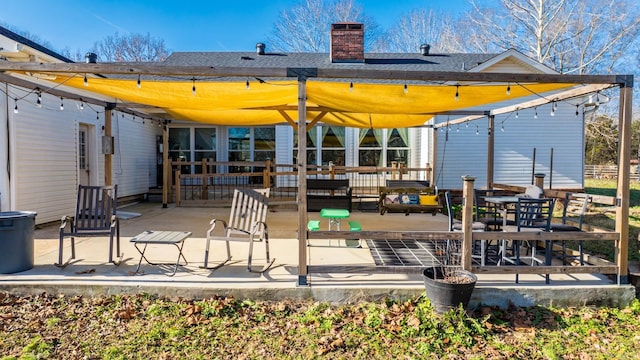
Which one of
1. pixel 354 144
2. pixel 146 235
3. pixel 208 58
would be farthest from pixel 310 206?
pixel 208 58

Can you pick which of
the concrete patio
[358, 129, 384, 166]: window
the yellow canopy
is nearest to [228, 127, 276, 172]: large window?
[358, 129, 384, 166]: window

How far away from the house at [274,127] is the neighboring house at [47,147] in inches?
0.9

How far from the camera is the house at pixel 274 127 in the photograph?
569 cm

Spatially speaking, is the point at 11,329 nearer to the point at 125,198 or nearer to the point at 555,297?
the point at 555,297

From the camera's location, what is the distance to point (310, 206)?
908cm

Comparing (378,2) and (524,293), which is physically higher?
(378,2)

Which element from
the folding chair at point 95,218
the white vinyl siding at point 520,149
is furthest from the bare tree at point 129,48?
the folding chair at point 95,218

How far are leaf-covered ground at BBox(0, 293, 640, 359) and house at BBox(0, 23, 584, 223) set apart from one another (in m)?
2.61

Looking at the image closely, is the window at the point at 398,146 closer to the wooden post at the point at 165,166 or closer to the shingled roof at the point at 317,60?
the shingled roof at the point at 317,60

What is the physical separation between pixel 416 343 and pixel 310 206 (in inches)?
233

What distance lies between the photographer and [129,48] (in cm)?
2812

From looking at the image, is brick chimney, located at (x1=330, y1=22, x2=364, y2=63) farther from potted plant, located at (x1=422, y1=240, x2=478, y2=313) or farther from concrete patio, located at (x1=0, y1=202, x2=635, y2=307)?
potted plant, located at (x1=422, y1=240, x2=478, y2=313)

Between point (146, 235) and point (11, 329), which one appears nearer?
point (11, 329)

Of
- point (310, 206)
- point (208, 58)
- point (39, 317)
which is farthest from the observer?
point (208, 58)
